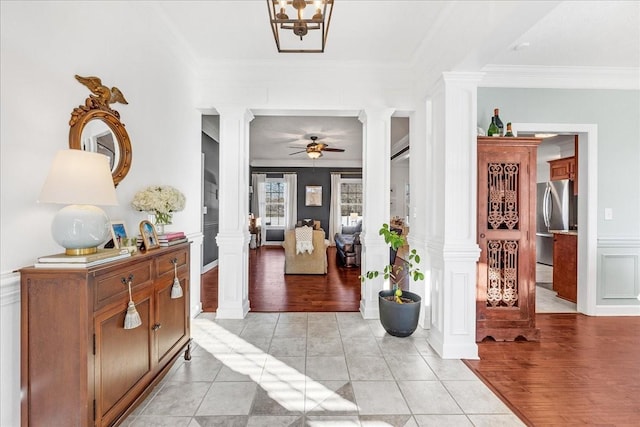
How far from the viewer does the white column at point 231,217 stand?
3492 millimetres

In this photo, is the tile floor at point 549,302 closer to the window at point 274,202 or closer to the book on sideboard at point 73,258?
the book on sideboard at point 73,258

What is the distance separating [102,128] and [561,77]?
4.56 m

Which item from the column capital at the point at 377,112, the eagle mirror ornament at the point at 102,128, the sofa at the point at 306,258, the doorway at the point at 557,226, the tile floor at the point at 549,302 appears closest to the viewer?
the eagle mirror ornament at the point at 102,128

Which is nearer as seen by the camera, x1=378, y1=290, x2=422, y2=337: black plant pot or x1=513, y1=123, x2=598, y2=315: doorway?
x1=378, y1=290, x2=422, y2=337: black plant pot

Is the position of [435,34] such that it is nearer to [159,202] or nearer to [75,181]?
[159,202]

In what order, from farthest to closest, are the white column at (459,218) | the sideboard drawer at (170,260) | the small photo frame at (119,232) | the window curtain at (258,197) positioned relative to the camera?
the window curtain at (258,197), the white column at (459,218), the sideboard drawer at (170,260), the small photo frame at (119,232)

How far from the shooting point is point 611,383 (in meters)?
2.25

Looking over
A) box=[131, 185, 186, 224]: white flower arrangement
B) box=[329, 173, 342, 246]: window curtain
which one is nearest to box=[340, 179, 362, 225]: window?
box=[329, 173, 342, 246]: window curtain

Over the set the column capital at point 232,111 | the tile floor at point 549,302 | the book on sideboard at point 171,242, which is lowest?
the tile floor at point 549,302

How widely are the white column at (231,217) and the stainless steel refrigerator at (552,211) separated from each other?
5.79m

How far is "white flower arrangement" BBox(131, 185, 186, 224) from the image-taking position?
2168 mm

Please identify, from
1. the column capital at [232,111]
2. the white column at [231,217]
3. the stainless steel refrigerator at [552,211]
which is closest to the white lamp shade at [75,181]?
the white column at [231,217]

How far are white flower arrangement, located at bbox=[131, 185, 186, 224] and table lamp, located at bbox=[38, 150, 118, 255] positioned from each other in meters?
0.64

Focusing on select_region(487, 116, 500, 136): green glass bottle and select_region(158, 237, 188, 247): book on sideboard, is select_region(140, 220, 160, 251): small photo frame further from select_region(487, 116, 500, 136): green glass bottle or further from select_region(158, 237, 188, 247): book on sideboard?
select_region(487, 116, 500, 136): green glass bottle
